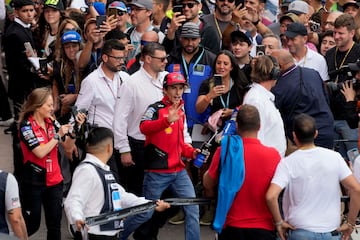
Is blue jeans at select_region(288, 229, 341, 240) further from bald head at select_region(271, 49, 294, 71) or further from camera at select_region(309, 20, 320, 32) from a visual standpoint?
camera at select_region(309, 20, 320, 32)

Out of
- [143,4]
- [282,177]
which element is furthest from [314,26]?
[282,177]

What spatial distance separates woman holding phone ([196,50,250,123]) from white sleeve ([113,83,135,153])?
891 mm

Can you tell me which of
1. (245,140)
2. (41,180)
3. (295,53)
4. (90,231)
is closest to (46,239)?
(41,180)

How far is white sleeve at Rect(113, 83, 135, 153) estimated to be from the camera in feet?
29.8

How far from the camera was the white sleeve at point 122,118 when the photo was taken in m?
9.08

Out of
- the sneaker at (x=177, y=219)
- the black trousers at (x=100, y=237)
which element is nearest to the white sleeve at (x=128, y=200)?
the black trousers at (x=100, y=237)

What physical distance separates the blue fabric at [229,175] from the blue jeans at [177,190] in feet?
5.56

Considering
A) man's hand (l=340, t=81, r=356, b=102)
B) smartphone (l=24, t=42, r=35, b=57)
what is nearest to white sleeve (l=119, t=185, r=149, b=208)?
man's hand (l=340, t=81, r=356, b=102)

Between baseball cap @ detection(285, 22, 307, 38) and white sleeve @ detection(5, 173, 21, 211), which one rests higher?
baseball cap @ detection(285, 22, 307, 38)

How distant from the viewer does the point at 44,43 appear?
1205cm

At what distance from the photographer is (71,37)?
33.3 ft

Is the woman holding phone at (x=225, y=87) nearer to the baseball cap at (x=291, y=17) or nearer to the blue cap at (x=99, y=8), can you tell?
the baseball cap at (x=291, y=17)

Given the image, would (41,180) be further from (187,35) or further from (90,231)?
(187,35)

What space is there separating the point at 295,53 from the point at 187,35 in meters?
1.42
